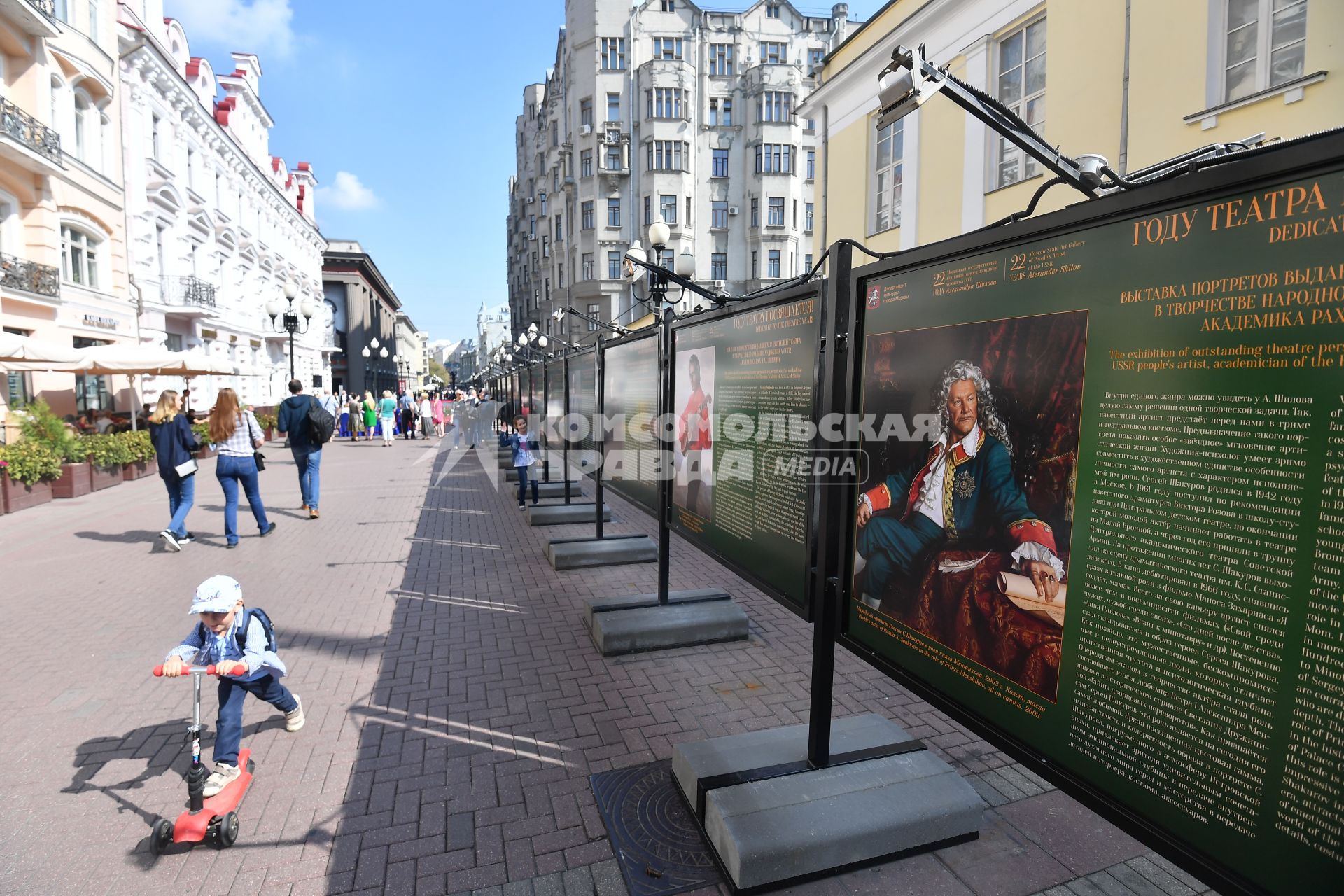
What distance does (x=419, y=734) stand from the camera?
164 inches

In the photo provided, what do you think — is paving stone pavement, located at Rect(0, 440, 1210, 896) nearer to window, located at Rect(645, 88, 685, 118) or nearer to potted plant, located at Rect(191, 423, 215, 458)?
potted plant, located at Rect(191, 423, 215, 458)

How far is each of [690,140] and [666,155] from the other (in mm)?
1769

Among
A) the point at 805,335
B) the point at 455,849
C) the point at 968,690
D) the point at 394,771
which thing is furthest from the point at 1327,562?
the point at 394,771

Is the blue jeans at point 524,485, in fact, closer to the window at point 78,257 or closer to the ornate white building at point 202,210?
the ornate white building at point 202,210

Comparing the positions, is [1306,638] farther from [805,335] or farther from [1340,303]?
[805,335]

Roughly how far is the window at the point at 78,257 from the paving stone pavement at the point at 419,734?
1521cm

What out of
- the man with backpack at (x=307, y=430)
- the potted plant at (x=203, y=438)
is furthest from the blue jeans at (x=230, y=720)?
the potted plant at (x=203, y=438)

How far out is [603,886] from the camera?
2887 mm

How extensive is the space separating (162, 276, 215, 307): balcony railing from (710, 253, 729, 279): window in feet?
90.7

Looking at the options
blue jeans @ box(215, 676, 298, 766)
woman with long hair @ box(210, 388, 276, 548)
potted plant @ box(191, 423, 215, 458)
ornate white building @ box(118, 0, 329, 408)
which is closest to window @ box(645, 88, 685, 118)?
ornate white building @ box(118, 0, 329, 408)

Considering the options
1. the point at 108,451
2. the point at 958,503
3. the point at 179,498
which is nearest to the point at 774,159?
the point at 108,451

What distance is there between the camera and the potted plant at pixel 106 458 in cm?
1377

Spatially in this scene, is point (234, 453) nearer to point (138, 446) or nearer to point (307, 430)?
point (307, 430)

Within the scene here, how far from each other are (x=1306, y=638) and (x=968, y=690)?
1.07 m
